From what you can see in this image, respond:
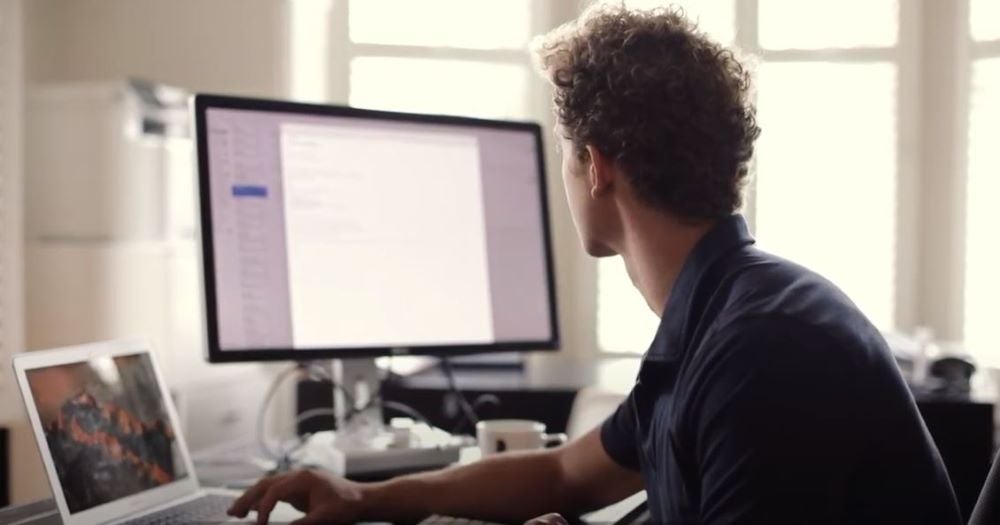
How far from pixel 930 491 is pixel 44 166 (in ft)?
9.39

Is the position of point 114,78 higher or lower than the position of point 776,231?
higher

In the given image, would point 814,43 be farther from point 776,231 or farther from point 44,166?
point 44,166

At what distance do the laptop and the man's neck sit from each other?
0.52 m

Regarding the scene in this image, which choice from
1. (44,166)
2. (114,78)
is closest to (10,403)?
(44,166)

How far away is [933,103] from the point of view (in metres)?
3.51

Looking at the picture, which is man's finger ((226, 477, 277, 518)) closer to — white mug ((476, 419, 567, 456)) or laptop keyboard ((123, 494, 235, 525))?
laptop keyboard ((123, 494, 235, 525))

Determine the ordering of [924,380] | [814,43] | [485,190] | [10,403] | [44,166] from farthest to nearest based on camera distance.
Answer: [814,43] → [44,166] → [10,403] → [924,380] → [485,190]

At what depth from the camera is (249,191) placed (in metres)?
1.42

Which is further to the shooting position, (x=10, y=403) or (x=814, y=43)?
(x=814, y=43)

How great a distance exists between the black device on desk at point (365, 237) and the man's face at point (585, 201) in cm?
40

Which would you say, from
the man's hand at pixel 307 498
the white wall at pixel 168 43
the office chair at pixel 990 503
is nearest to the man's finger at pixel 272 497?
the man's hand at pixel 307 498

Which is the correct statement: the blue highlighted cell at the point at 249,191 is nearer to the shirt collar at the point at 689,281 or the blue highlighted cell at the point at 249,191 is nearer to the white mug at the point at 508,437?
the white mug at the point at 508,437

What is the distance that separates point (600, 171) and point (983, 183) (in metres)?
2.73

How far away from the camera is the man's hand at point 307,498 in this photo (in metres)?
1.18
